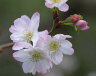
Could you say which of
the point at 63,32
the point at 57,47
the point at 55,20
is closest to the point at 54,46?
the point at 57,47

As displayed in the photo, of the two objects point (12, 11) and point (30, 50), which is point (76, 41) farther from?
point (30, 50)

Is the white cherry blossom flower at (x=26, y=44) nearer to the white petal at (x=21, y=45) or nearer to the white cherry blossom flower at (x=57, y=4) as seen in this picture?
the white petal at (x=21, y=45)

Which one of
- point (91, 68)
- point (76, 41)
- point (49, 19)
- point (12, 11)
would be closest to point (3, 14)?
point (12, 11)

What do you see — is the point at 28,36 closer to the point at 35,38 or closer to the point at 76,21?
the point at 35,38

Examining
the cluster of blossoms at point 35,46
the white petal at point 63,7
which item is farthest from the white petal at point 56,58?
the white petal at point 63,7

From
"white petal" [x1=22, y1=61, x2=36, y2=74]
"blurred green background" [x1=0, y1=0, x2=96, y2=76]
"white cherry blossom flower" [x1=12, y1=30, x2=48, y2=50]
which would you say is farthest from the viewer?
"blurred green background" [x1=0, y1=0, x2=96, y2=76]

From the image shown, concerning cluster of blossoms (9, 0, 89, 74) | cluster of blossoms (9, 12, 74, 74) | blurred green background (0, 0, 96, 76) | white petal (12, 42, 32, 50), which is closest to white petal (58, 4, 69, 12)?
cluster of blossoms (9, 0, 89, 74)

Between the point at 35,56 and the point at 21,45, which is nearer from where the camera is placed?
the point at 21,45

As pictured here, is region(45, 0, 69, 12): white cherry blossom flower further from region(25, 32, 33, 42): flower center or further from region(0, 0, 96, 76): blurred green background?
region(0, 0, 96, 76): blurred green background
